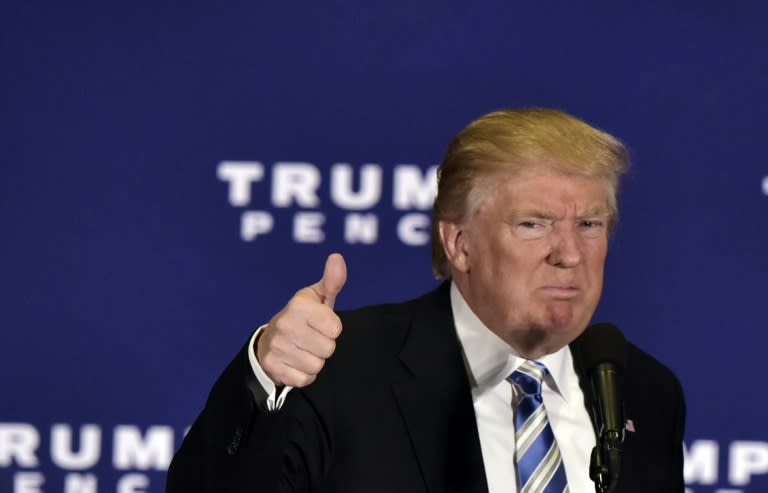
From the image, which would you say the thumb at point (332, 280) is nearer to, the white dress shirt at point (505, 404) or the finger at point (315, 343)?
the finger at point (315, 343)

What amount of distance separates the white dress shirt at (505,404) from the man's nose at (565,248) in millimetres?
170

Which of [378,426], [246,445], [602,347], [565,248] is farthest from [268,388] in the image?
[565,248]

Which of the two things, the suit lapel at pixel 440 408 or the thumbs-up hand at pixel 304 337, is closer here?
the thumbs-up hand at pixel 304 337

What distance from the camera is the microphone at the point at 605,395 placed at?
1474 millimetres

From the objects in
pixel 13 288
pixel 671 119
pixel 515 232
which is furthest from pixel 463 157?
pixel 13 288

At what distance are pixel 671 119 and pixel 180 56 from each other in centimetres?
103

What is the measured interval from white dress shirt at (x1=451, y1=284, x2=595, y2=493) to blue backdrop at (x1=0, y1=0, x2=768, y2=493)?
764mm

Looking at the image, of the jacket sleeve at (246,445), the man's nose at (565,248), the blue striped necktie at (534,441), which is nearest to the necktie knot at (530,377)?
the blue striped necktie at (534,441)

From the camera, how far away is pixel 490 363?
2.03 metres

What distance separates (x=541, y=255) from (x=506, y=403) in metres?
0.23

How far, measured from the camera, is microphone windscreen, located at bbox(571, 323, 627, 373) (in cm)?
160

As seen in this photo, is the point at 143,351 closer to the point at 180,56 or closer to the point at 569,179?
the point at 180,56

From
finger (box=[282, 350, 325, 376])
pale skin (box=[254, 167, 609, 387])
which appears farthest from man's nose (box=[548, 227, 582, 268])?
finger (box=[282, 350, 325, 376])

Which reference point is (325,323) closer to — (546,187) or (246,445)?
(246,445)
